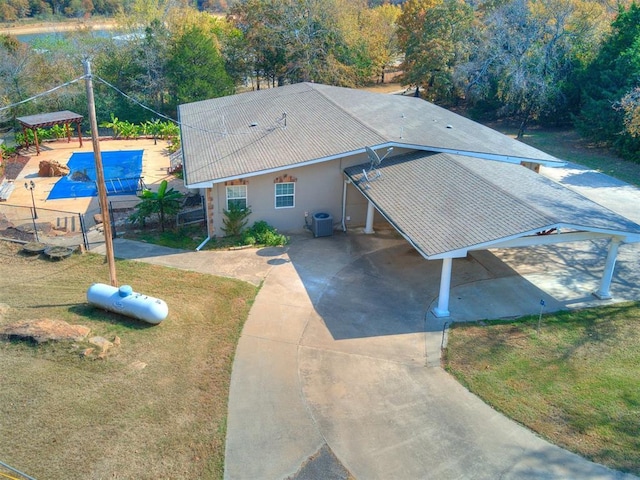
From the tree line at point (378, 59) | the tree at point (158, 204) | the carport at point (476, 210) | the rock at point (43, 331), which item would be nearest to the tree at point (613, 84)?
the tree line at point (378, 59)

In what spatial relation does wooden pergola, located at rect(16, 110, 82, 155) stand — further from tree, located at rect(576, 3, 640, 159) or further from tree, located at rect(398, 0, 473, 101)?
tree, located at rect(576, 3, 640, 159)

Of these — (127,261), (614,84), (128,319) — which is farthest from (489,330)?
(614,84)

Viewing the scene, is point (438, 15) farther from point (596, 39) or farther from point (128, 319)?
point (128, 319)

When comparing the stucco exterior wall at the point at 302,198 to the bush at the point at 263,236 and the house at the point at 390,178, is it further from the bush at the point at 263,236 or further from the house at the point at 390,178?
the bush at the point at 263,236

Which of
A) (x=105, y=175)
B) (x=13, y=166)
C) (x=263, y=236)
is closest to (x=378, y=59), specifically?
(x=105, y=175)

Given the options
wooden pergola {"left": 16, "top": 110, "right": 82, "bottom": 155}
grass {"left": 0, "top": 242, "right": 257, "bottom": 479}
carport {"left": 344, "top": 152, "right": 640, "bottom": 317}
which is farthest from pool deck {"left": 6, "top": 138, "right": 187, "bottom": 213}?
carport {"left": 344, "top": 152, "right": 640, "bottom": 317}

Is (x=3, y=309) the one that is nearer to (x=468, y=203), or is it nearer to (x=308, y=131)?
(x=308, y=131)
